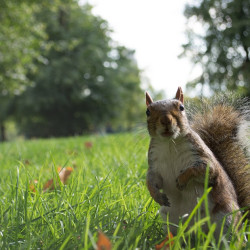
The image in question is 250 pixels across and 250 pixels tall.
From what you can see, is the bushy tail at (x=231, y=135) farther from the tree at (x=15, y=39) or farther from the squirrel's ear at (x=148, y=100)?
the tree at (x=15, y=39)

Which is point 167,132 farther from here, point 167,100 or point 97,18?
point 97,18

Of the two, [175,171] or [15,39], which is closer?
[175,171]

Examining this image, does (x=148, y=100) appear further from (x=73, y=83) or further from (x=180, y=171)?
(x=73, y=83)

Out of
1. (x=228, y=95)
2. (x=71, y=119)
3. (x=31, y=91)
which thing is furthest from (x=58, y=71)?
(x=228, y=95)

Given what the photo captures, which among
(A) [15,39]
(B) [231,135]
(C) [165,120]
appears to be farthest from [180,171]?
(A) [15,39]

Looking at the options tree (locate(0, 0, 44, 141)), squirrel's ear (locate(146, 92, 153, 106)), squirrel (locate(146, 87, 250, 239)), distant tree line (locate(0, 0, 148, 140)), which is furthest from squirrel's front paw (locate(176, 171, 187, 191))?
distant tree line (locate(0, 0, 148, 140))

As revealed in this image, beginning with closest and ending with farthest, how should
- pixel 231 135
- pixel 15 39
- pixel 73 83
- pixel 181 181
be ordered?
pixel 181 181, pixel 231 135, pixel 15 39, pixel 73 83

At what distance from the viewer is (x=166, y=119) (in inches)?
42.4

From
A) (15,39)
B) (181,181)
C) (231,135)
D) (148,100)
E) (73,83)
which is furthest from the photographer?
(73,83)

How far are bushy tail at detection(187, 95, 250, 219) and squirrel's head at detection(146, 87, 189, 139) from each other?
0.31 m

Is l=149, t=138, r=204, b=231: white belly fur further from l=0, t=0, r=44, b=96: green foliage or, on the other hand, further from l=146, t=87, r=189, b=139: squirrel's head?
l=0, t=0, r=44, b=96: green foliage

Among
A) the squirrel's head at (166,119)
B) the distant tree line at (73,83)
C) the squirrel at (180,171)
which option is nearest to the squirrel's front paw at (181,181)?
the squirrel at (180,171)

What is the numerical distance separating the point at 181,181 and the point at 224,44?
14.9 metres

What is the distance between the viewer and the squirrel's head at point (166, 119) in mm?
1081
